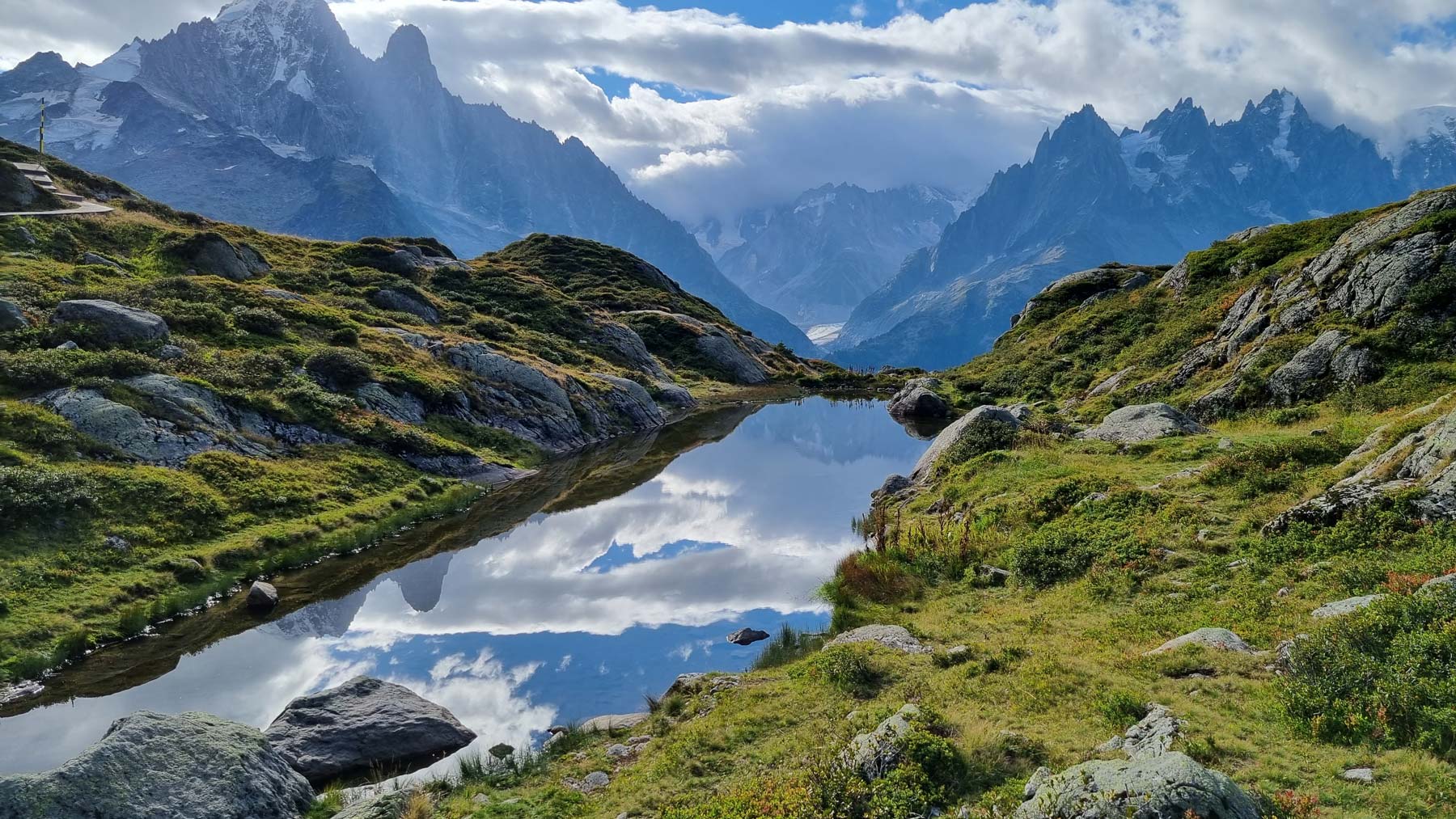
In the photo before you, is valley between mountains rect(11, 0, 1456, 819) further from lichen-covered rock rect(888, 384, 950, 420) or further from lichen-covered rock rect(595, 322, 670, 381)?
lichen-covered rock rect(595, 322, 670, 381)

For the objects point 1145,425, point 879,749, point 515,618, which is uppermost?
point 1145,425

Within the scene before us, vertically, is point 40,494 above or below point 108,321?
below

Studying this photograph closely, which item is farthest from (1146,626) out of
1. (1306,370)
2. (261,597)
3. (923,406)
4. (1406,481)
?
(923,406)

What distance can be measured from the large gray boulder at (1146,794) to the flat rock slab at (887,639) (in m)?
9.25

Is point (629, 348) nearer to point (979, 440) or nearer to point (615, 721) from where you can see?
point (979, 440)

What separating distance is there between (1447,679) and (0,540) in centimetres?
4113

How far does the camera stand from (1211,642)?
14961 mm

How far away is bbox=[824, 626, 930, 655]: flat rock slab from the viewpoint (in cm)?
1891

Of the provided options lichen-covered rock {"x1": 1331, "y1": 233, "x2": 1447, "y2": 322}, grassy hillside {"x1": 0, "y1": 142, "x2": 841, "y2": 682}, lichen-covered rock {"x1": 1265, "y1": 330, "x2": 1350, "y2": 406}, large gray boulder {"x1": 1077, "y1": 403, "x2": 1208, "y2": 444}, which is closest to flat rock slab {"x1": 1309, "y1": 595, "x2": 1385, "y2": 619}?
large gray boulder {"x1": 1077, "y1": 403, "x2": 1208, "y2": 444}

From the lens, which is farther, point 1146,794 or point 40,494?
point 40,494

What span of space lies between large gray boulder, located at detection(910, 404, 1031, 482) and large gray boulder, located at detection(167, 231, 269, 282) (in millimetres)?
72834

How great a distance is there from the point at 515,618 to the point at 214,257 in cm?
7299

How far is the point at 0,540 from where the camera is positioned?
2753 centimetres

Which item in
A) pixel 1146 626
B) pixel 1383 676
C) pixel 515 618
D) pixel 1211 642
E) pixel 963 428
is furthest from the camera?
pixel 963 428
